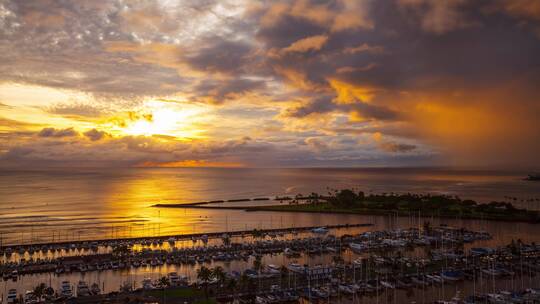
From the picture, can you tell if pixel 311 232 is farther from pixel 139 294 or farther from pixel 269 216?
pixel 139 294

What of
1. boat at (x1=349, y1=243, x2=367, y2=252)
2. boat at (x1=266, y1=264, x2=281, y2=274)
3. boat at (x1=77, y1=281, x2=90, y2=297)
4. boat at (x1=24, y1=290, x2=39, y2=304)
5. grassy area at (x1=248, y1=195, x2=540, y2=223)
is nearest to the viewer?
boat at (x1=24, y1=290, x2=39, y2=304)

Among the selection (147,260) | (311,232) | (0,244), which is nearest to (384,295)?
(147,260)

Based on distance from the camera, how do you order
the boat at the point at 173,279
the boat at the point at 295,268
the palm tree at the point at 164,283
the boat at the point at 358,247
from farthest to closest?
the boat at the point at 358,247 → the boat at the point at 295,268 → the boat at the point at 173,279 → the palm tree at the point at 164,283

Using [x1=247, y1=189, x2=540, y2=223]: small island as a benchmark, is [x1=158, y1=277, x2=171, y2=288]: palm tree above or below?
below

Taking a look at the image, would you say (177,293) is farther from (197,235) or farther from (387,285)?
(197,235)

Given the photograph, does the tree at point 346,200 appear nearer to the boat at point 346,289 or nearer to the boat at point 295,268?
the boat at point 295,268

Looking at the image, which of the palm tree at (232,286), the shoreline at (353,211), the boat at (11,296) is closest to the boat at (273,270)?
the palm tree at (232,286)

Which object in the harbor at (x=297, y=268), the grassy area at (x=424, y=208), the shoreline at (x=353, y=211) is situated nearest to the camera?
the harbor at (x=297, y=268)

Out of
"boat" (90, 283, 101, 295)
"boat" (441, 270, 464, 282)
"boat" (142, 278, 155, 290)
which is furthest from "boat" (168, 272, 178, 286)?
"boat" (441, 270, 464, 282)

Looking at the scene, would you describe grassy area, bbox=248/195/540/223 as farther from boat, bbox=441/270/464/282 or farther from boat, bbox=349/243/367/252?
boat, bbox=441/270/464/282
